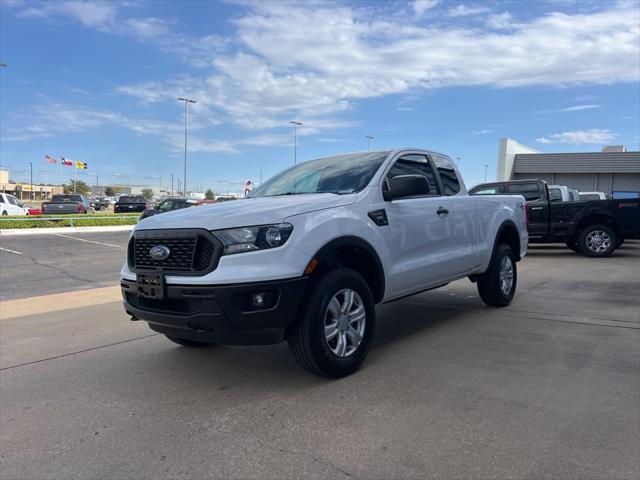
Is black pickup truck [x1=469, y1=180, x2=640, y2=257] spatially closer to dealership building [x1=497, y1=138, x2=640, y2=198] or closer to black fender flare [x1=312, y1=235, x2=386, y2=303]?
black fender flare [x1=312, y1=235, x2=386, y2=303]

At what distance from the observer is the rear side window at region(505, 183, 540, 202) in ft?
45.4

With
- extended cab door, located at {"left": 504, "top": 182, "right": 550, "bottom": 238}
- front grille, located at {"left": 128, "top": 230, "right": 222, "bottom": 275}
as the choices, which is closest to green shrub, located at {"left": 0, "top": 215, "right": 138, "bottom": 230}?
extended cab door, located at {"left": 504, "top": 182, "right": 550, "bottom": 238}

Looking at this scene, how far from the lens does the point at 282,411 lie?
3541 millimetres

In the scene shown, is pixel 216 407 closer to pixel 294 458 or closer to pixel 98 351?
pixel 294 458

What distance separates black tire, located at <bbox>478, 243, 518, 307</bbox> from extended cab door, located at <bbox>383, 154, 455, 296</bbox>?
47.5 inches

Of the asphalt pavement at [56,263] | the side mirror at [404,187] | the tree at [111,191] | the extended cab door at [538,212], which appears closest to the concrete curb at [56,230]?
the asphalt pavement at [56,263]

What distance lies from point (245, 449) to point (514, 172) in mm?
42694

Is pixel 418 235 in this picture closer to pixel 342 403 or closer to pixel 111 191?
pixel 342 403

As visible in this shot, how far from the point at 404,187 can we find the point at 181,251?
2.03m

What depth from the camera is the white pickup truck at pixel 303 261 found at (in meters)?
3.55

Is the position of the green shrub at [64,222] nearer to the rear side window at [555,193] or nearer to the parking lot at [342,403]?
the parking lot at [342,403]

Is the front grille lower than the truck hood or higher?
lower

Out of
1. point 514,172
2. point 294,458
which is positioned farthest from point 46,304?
point 514,172

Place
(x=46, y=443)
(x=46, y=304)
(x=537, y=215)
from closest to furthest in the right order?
(x=46, y=443)
(x=46, y=304)
(x=537, y=215)
